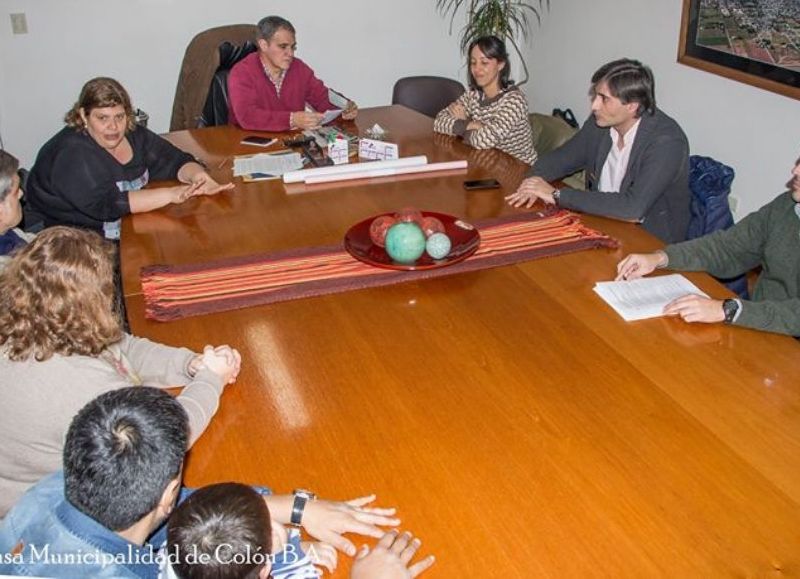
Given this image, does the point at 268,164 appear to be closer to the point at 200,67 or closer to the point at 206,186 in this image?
the point at 206,186

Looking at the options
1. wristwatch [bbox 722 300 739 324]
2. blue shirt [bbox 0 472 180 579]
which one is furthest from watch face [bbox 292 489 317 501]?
wristwatch [bbox 722 300 739 324]

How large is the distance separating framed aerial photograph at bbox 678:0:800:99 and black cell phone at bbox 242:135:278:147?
1.99 m

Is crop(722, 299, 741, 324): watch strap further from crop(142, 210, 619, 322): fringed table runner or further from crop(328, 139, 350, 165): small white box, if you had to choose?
crop(328, 139, 350, 165): small white box

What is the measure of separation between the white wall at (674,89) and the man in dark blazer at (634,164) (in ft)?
2.81

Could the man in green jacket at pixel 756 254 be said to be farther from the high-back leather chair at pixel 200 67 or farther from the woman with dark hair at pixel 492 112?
the high-back leather chair at pixel 200 67

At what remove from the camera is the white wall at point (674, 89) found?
3.15 meters

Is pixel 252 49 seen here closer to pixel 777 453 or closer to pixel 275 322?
pixel 275 322

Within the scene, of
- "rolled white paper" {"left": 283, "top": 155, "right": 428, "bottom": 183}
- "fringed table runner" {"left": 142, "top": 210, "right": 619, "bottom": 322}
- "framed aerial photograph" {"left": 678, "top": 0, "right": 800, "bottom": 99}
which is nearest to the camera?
"fringed table runner" {"left": 142, "top": 210, "right": 619, "bottom": 322}

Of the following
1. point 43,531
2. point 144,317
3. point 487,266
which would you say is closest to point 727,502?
point 487,266

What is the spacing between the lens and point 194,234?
90.2 inches

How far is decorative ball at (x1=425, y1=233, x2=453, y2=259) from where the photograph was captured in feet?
6.58

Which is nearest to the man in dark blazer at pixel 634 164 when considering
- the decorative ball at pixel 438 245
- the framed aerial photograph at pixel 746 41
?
the decorative ball at pixel 438 245

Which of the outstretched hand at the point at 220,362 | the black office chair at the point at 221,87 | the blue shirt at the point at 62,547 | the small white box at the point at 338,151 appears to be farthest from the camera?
the black office chair at the point at 221,87

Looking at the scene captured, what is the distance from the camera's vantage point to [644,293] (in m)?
1.92
